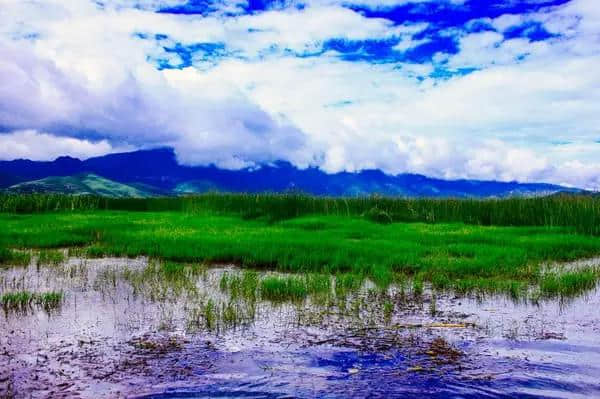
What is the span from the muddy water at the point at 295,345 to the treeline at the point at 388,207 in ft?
51.3

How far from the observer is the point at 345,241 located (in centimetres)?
2081

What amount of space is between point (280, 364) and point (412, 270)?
8889 mm

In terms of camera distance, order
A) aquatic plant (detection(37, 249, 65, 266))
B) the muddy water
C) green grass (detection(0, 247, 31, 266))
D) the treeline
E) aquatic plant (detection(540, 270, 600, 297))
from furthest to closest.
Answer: the treeline → aquatic plant (detection(37, 249, 65, 266)) → green grass (detection(0, 247, 31, 266)) → aquatic plant (detection(540, 270, 600, 297)) → the muddy water

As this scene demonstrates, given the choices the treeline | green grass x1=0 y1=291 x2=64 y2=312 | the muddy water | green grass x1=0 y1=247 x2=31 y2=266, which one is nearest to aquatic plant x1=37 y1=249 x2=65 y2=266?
green grass x1=0 y1=247 x2=31 y2=266

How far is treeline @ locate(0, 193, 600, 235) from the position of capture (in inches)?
1112

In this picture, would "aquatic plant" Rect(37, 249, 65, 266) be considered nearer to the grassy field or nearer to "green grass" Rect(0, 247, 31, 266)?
"green grass" Rect(0, 247, 31, 266)

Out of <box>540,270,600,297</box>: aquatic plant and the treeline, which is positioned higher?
the treeline

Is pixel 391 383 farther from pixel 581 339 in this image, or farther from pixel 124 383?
pixel 581 339

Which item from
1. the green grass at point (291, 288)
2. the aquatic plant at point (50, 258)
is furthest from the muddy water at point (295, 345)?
the aquatic plant at point (50, 258)

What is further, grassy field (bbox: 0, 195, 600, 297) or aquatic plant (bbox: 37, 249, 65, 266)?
aquatic plant (bbox: 37, 249, 65, 266)

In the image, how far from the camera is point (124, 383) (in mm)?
7641

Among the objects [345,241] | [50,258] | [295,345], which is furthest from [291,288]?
[50,258]

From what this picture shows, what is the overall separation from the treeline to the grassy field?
0.36ft

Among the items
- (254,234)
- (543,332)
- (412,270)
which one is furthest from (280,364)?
(254,234)
